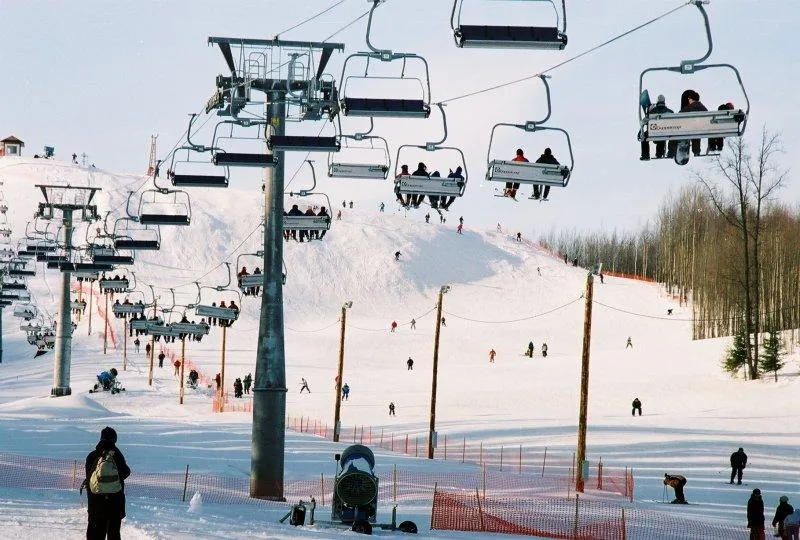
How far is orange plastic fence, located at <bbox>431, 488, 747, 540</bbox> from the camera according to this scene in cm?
1923

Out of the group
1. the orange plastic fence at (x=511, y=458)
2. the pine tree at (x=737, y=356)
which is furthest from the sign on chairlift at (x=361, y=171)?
the pine tree at (x=737, y=356)

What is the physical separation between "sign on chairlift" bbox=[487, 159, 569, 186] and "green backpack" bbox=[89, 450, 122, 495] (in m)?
6.39

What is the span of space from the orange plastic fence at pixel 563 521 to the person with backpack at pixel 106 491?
858cm

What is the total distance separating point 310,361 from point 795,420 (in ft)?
132

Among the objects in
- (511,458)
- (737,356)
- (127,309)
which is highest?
(127,309)

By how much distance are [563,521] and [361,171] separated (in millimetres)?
8236

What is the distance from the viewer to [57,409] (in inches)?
1634

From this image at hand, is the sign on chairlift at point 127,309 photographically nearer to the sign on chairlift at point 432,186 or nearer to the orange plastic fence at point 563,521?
the orange plastic fence at point 563,521

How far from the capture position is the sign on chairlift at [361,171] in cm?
1736

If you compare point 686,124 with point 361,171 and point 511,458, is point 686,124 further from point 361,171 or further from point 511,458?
point 511,458

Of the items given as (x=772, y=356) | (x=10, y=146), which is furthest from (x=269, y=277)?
(x=10, y=146)

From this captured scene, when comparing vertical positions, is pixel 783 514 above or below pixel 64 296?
below

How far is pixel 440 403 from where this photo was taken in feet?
176

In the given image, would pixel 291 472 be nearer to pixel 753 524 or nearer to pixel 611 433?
pixel 753 524
